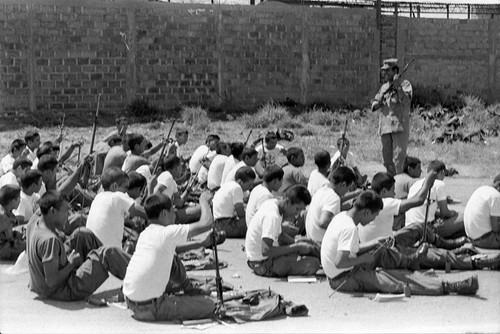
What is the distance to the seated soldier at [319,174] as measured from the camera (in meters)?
11.1

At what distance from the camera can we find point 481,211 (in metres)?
10.2

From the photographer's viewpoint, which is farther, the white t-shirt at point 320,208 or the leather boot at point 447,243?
the leather boot at point 447,243

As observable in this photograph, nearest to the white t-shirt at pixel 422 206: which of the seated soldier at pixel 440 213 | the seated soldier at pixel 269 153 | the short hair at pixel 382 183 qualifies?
the seated soldier at pixel 440 213

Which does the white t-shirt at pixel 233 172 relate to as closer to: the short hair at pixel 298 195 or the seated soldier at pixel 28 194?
the seated soldier at pixel 28 194

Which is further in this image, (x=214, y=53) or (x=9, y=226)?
(x=214, y=53)

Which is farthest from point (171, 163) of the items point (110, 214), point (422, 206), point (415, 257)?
point (415, 257)

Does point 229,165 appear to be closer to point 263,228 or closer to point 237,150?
point 237,150

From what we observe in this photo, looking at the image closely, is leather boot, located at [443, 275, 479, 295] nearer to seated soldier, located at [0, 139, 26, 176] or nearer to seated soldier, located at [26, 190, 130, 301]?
seated soldier, located at [26, 190, 130, 301]

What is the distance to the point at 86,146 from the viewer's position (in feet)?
60.5

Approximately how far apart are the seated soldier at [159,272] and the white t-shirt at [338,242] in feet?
4.41

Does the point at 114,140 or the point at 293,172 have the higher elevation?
the point at 114,140

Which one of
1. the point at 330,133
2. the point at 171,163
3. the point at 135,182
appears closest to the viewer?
the point at 135,182

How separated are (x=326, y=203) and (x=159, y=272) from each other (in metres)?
2.52

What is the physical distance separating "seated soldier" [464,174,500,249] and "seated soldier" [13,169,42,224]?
497 cm
